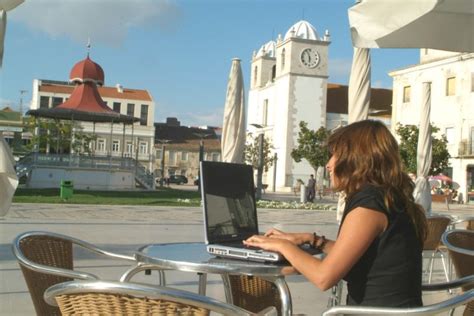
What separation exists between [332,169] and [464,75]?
45399mm

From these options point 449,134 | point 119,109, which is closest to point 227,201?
point 449,134

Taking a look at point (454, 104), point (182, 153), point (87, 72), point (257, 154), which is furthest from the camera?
point (182, 153)

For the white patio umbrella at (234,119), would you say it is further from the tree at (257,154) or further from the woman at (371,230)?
the tree at (257,154)

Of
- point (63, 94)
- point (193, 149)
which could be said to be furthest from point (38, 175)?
point (193, 149)

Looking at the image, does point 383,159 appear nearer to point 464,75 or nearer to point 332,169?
point 332,169

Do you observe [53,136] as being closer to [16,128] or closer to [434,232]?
[16,128]

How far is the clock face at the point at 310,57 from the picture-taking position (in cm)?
6569

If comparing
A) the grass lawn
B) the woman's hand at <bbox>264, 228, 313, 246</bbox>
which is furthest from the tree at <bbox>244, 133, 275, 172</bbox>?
the woman's hand at <bbox>264, 228, 313, 246</bbox>

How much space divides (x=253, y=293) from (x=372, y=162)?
5.51ft

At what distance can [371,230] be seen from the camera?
2.32 metres

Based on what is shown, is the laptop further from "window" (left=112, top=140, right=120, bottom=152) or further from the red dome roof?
"window" (left=112, top=140, right=120, bottom=152)

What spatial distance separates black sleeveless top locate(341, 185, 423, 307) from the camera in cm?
238

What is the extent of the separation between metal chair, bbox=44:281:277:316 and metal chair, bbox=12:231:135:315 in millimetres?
847

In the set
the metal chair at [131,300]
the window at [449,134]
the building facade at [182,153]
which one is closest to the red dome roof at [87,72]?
the window at [449,134]
